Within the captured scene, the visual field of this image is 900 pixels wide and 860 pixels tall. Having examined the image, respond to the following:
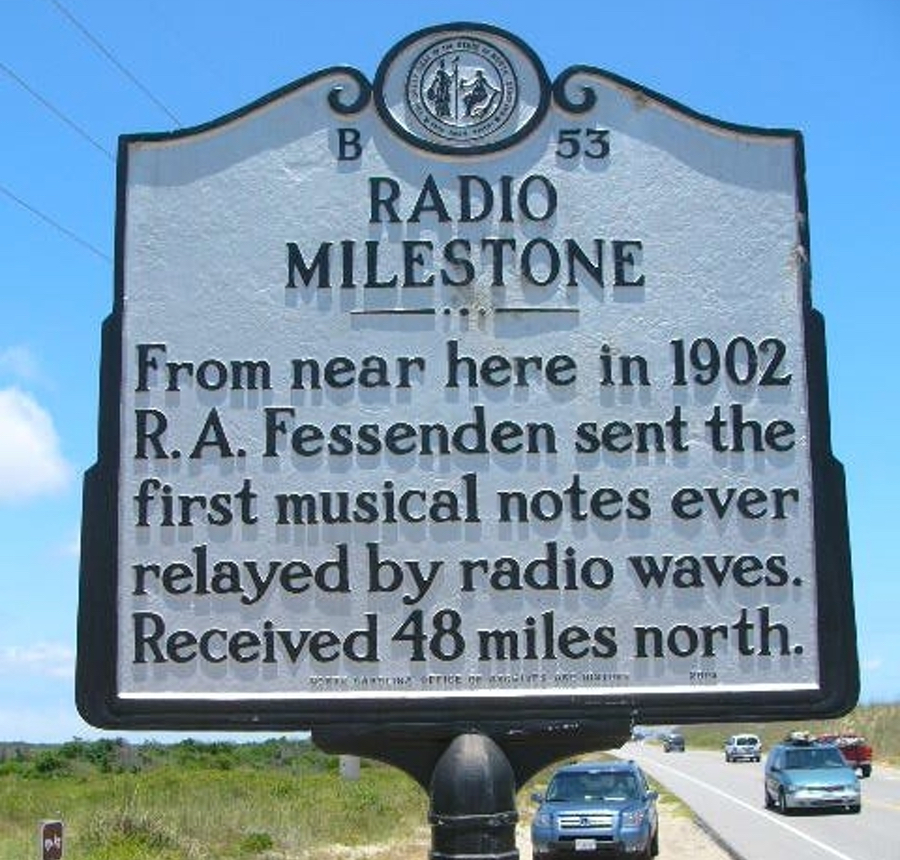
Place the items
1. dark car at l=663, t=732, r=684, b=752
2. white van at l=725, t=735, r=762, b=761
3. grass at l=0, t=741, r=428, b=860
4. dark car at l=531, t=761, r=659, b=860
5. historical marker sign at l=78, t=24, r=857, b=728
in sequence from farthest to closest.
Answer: dark car at l=663, t=732, r=684, b=752 < white van at l=725, t=735, r=762, b=761 < grass at l=0, t=741, r=428, b=860 < dark car at l=531, t=761, r=659, b=860 < historical marker sign at l=78, t=24, r=857, b=728

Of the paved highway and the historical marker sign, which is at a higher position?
the historical marker sign

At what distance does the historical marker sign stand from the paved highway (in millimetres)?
17956

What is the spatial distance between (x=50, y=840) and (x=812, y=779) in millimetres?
21137

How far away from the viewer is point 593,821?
68.2 feet

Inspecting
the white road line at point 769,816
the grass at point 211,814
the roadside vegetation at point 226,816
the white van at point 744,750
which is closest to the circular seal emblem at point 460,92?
the roadside vegetation at point 226,816

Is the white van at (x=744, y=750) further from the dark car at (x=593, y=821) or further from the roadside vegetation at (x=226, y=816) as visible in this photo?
the dark car at (x=593, y=821)

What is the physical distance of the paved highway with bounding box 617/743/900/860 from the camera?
22172 millimetres

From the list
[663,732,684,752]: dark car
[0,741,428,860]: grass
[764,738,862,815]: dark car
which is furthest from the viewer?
[663,732,684,752]: dark car

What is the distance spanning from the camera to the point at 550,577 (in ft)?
14.3

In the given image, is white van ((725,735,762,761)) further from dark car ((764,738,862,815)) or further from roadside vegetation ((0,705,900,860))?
dark car ((764,738,862,815))

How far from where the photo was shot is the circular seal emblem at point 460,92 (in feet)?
15.2

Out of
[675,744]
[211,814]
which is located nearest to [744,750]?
[675,744]

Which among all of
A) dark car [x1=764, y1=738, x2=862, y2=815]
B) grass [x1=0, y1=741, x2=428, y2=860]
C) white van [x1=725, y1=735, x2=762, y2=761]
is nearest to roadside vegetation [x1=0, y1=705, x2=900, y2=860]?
grass [x1=0, y1=741, x2=428, y2=860]

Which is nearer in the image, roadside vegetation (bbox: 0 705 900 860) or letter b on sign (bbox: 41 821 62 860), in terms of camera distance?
letter b on sign (bbox: 41 821 62 860)
